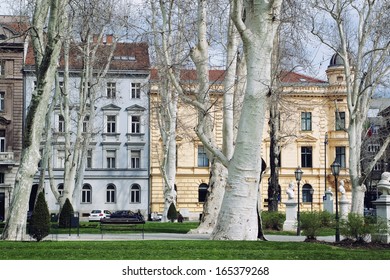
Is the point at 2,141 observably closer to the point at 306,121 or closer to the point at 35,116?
the point at 306,121

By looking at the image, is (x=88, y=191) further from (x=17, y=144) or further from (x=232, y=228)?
(x=232, y=228)

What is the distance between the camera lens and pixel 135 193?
66.2 m

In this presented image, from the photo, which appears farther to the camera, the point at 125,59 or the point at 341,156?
the point at 341,156

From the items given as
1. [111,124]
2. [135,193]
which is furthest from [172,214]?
[111,124]

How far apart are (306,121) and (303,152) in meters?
2.65

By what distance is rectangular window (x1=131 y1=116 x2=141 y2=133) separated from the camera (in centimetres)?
6656

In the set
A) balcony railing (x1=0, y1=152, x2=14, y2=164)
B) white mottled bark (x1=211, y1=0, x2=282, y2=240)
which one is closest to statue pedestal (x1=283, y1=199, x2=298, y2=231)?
white mottled bark (x1=211, y1=0, x2=282, y2=240)

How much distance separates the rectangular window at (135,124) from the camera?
66.6m

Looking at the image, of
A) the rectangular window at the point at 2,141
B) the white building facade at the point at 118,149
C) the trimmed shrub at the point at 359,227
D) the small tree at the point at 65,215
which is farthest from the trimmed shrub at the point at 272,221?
the rectangular window at the point at 2,141

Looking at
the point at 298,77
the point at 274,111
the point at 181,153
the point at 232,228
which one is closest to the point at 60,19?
the point at 232,228

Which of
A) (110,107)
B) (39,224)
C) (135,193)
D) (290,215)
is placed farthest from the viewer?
(135,193)

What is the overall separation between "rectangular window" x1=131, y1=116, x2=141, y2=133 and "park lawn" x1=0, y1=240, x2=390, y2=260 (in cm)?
4758

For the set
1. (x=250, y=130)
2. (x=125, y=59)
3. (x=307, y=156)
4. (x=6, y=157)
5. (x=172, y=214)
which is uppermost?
(x=125, y=59)
